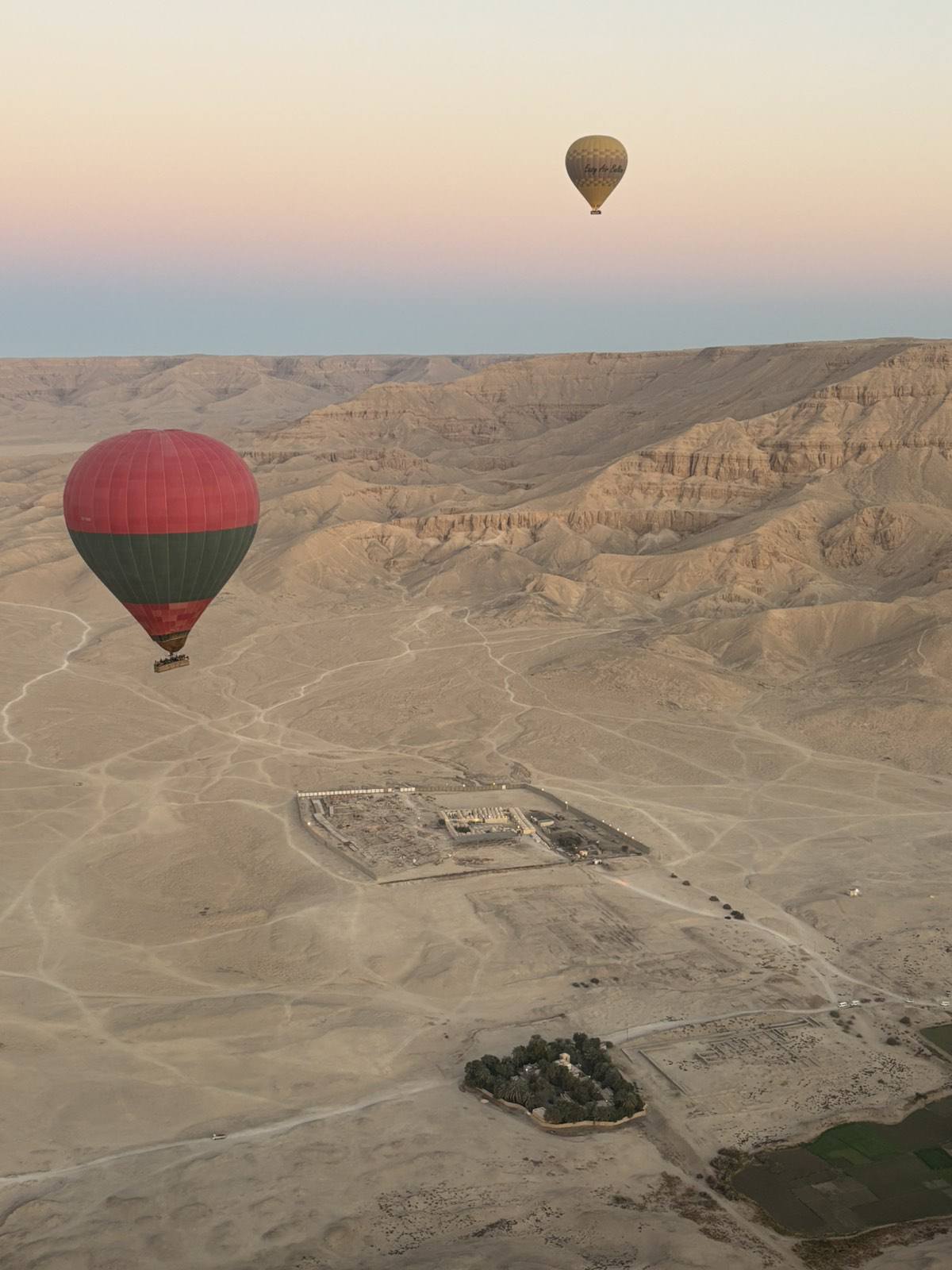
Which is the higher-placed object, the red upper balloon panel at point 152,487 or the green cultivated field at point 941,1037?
the red upper balloon panel at point 152,487

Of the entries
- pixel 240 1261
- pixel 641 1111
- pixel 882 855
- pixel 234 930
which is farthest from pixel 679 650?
pixel 240 1261

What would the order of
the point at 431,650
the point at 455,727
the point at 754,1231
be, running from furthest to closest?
the point at 431,650 < the point at 455,727 < the point at 754,1231

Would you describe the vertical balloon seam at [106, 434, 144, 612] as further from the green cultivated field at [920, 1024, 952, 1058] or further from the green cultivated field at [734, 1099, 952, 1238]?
the green cultivated field at [920, 1024, 952, 1058]

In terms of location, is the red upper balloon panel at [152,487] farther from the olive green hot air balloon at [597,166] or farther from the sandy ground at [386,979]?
the olive green hot air balloon at [597,166]

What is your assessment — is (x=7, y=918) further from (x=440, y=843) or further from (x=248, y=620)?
A: (x=248, y=620)

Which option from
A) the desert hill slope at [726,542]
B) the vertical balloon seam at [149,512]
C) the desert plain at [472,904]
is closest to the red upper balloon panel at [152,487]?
the vertical balloon seam at [149,512]

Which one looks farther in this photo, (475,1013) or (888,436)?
(888,436)
